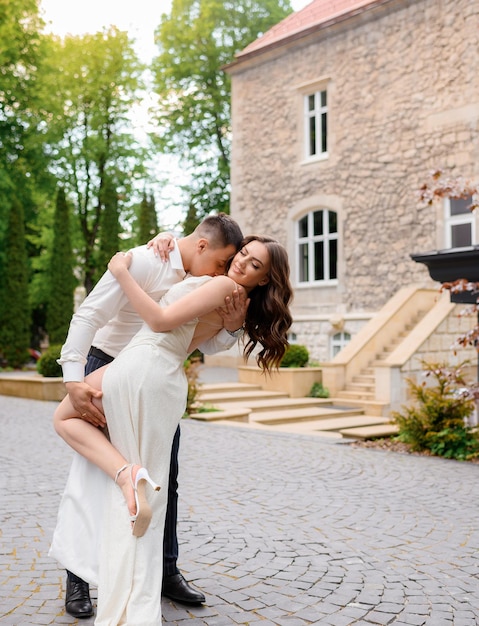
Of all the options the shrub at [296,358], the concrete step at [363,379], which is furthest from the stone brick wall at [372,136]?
the concrete step at [363,379]

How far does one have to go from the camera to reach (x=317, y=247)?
1959 cm

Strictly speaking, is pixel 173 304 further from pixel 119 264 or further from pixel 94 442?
pixel 94 442

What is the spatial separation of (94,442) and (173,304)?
71cm

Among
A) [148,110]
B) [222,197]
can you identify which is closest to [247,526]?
[222,197]

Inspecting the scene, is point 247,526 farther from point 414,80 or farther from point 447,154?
point 414,80

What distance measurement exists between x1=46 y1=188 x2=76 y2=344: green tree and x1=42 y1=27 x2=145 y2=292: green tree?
14.8ft

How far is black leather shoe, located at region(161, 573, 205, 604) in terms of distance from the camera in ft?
12.0

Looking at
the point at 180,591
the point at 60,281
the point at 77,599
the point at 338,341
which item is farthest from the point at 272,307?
the point at 60,281

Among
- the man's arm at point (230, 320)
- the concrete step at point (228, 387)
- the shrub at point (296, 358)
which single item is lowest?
the concrete step at point (228, 387)

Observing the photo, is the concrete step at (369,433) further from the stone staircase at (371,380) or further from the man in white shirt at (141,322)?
the man in white shirt at (141,322)

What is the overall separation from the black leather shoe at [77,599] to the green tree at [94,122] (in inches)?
1056

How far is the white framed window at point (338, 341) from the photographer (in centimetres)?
1834

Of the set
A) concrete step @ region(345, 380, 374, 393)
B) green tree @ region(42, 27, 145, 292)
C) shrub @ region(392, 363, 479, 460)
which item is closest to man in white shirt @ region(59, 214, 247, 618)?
shrub @ region(392, 363, 479, 460)

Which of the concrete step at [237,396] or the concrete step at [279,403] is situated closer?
the concrete step at [279,403]
